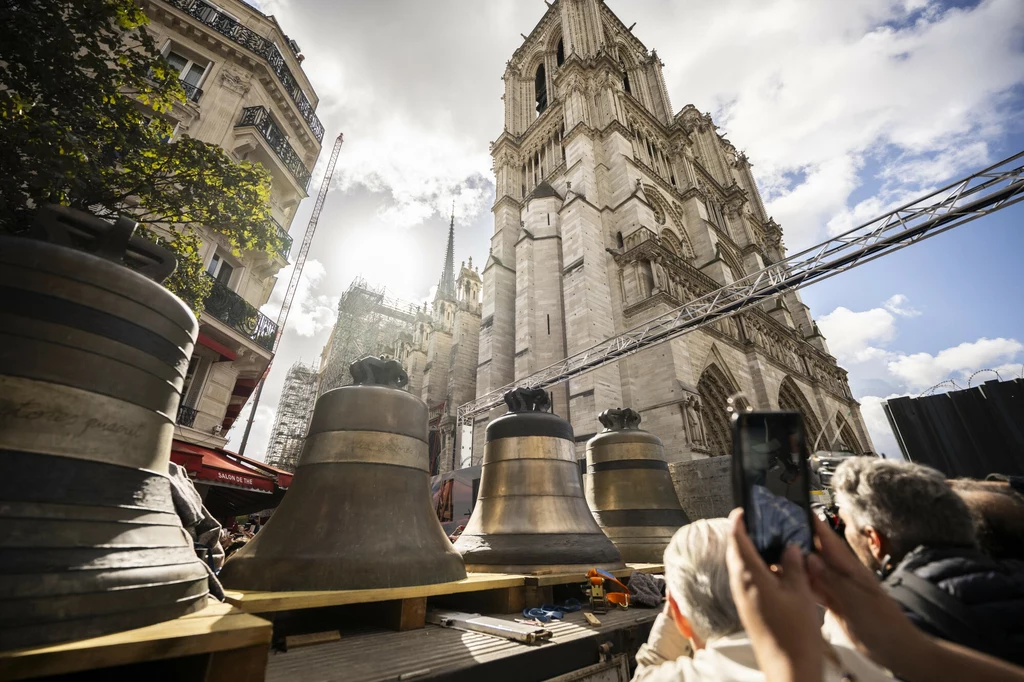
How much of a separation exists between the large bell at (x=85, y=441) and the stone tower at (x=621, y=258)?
1071 centimetres

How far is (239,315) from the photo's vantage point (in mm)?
9547

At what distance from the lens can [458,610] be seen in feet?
9.28

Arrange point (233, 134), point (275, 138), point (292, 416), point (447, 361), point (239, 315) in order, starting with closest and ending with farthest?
point (239, 315) < point (233, 134) < point (275, 138) < point (447, 361) < point (292, 416)

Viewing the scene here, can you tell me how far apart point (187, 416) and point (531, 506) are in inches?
340

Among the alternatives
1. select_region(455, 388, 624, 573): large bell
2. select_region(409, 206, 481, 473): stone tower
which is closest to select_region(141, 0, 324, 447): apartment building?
select_region(455, 388, 624, 573): large bell

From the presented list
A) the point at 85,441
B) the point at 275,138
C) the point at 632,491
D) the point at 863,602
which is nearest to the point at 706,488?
the point at 632,491

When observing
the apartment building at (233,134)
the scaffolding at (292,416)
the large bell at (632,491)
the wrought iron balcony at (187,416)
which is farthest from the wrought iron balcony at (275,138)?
the scaffolding at (292,416)

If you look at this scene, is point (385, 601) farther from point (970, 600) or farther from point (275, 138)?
point (275, 138)

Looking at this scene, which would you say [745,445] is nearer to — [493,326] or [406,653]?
[406,653]

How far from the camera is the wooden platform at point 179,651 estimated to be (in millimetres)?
950

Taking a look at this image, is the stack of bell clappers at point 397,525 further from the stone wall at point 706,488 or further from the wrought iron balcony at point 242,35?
the wrought iron balcony at point 242,35

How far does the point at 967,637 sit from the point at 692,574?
69 cm

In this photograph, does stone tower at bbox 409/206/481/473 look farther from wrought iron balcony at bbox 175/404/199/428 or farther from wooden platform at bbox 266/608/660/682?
wooden platform at bbox 266/608/660/682

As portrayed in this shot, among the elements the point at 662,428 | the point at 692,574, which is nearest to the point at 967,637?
the point at 692,574
